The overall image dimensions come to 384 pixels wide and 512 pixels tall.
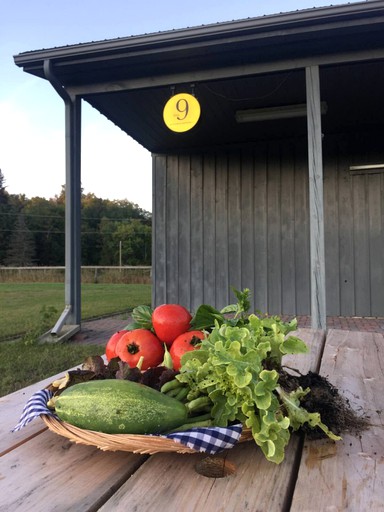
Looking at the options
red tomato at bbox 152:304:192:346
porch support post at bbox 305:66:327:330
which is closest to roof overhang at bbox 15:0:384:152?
porch support post at bbox 305:66:327:330

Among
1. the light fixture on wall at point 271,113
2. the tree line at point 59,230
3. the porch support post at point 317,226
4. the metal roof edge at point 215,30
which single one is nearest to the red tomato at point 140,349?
the porch support post at point 317,226

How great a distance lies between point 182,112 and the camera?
4.37 metres

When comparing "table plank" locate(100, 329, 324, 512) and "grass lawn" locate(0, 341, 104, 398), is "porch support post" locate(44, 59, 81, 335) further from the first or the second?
"table plank" locate(100, 329, 324, 512)

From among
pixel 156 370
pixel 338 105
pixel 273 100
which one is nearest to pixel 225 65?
pixel 273 100

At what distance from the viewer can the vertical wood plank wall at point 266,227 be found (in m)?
6.35

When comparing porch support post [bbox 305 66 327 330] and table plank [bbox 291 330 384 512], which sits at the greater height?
porch support post [bbox 305 66 327 330]

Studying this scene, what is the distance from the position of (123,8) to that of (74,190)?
7.00m

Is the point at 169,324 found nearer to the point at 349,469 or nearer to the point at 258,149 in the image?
the point at 349,469

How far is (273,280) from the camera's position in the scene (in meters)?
6.73

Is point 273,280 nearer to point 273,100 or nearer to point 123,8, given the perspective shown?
point 273,100

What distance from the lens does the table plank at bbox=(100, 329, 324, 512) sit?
0.55m

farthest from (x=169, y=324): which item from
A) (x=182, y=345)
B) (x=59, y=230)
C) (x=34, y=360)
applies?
(x=59, y=230)

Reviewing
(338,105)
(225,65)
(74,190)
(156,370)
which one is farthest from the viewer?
(338,105)

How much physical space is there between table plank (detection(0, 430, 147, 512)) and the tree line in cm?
4133
